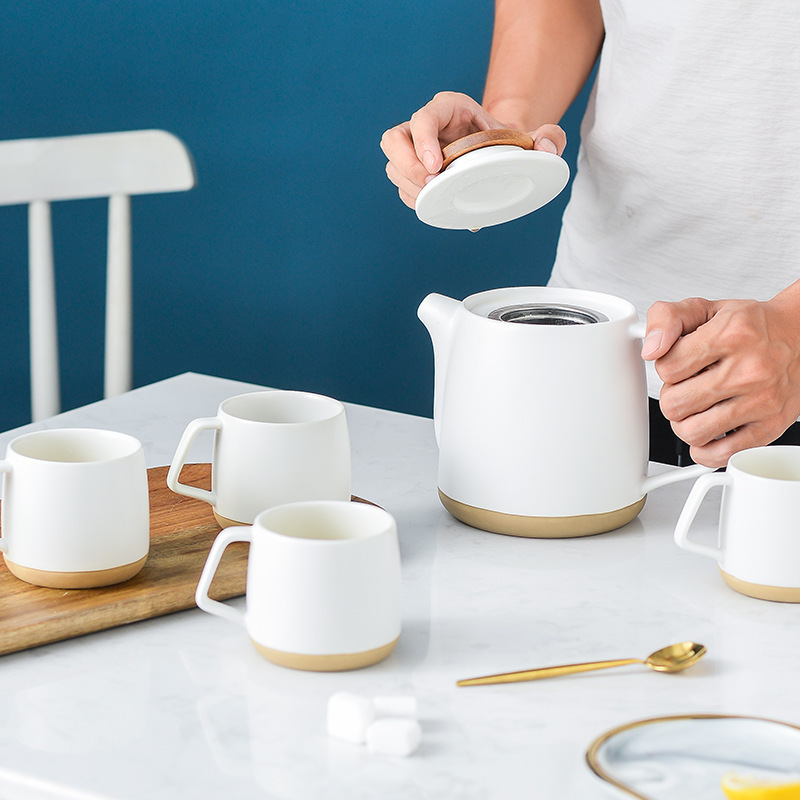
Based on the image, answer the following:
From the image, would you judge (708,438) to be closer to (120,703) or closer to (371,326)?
(120,703)

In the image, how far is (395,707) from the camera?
571 millimetres

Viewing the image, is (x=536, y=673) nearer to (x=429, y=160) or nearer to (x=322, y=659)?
(x=322, y=659)

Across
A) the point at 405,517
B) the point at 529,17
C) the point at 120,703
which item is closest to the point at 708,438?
the point at 405,517

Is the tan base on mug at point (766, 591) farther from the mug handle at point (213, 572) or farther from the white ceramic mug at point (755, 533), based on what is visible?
the mug handle at point (213, 572)

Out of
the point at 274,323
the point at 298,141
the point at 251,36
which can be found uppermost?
the point at 251,36

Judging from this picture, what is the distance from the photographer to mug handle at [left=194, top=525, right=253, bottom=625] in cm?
64

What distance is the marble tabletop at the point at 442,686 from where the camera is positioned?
533 mm

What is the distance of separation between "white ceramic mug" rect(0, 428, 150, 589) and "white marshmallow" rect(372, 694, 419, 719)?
22 cm

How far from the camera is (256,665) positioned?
639 millimetres

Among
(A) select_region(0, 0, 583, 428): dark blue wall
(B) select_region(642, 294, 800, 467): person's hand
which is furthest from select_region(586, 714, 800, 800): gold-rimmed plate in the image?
(A) select_region(0, 0, 583, 428): dark blue wall

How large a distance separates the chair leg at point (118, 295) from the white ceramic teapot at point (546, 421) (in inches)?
28.2

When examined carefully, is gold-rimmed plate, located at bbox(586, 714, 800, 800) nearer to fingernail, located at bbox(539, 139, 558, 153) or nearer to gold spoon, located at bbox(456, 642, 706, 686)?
gold spoon, located at bbox(456, 642, 706, 686)

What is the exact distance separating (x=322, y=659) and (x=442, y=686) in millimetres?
68

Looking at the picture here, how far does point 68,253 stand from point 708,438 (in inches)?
60.8
